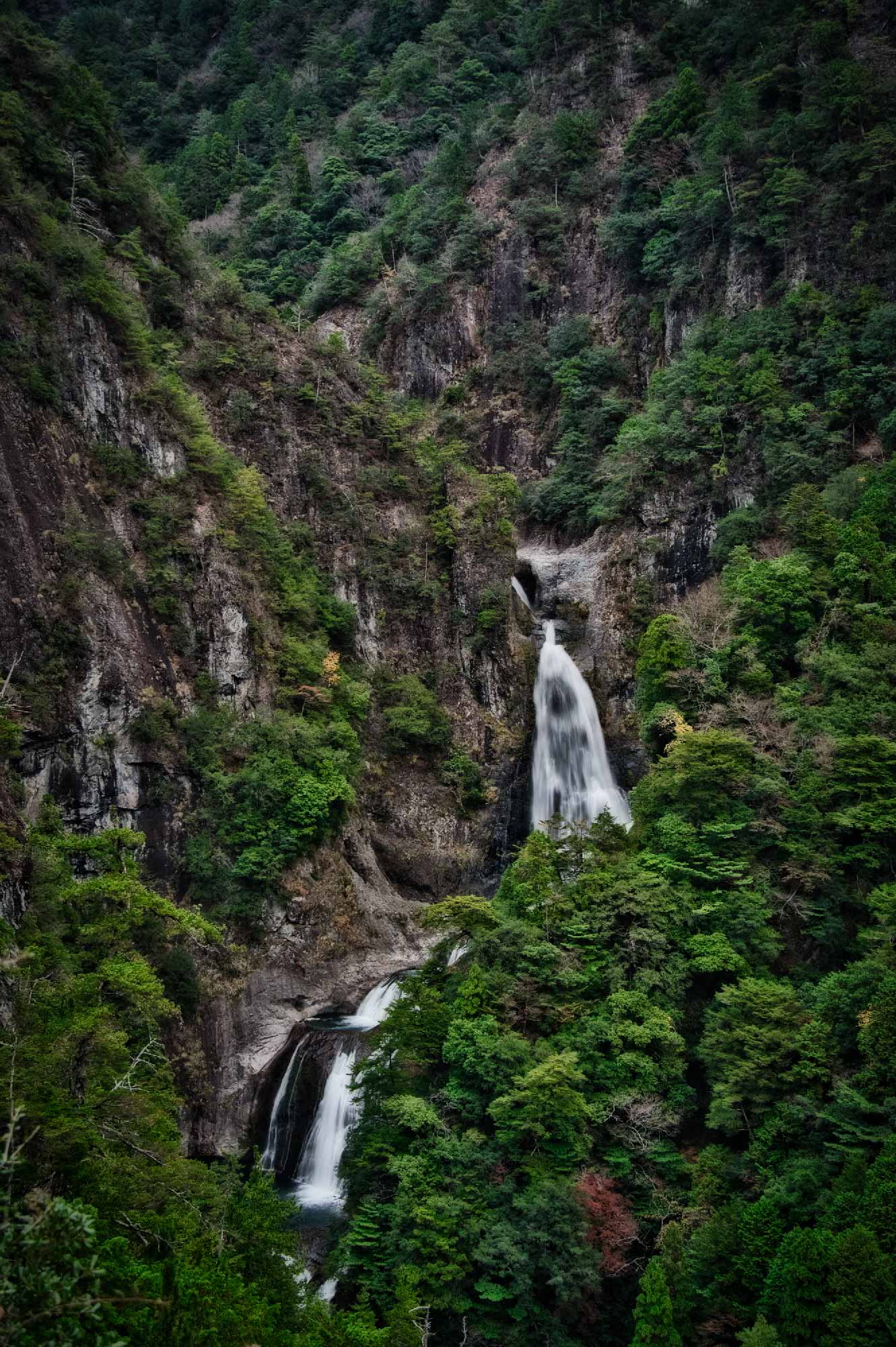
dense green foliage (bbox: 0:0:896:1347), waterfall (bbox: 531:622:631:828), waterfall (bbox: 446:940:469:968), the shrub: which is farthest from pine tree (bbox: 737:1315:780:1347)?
the shrub

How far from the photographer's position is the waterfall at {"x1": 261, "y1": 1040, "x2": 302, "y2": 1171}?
26562mm

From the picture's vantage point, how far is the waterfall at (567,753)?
127 ft

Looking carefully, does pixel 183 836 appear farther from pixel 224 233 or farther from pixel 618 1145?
pixel 224 233

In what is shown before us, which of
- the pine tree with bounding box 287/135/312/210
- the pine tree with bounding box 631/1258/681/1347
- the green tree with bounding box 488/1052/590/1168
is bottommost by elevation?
the pine tree with bounding box 631/1258/681/1347

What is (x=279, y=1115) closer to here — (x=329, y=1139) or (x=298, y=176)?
(x=329, y=1139)

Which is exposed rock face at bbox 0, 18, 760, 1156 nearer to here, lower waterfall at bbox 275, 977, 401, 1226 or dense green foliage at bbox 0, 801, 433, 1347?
lower waterfall at bbox 275, 977, 401, 1226

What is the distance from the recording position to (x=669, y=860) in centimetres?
2691

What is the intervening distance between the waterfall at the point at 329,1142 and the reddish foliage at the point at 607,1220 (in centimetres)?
604

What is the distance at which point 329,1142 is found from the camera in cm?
2605

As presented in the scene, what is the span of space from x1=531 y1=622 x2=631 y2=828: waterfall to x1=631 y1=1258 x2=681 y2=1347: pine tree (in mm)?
18897

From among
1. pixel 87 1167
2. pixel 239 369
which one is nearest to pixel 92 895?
pixel 87 1167

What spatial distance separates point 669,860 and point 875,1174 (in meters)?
9.82

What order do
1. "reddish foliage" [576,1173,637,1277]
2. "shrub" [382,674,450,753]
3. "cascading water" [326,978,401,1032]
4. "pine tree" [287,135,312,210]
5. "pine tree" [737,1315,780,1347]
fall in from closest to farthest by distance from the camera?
"pine tree" [737,1315,780,1347] → "reddish foliage" [576,1173,637,1277] → "cascading water" [326,978,401,1032] → "shrub" [382,674,450,753] → "pine tree" [287,135,312,210]

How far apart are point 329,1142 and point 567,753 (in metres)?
19.2
